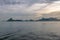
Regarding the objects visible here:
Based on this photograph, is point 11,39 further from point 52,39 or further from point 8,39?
point 52,39

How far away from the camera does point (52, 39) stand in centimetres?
2908

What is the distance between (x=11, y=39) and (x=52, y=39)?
6.67 metres

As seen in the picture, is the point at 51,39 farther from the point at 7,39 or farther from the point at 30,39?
the point at 7,39

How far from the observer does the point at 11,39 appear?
28719 mm

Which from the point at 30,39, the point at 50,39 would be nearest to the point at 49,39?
the point at 50,39

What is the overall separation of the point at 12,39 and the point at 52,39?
6515mm

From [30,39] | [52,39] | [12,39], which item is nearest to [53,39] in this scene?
[52,39]

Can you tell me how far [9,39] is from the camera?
93.1ft

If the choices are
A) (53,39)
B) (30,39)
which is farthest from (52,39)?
(30,39)

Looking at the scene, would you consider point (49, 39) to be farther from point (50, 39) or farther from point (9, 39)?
point (9, 39)

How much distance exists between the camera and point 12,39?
28.8 meters

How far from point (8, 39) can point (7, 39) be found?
0.55 feet

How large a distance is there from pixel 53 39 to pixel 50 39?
1.62 ft

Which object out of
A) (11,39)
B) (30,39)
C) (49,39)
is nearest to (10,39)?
(11,39)
